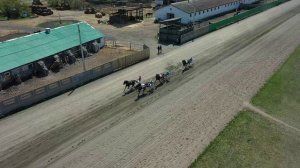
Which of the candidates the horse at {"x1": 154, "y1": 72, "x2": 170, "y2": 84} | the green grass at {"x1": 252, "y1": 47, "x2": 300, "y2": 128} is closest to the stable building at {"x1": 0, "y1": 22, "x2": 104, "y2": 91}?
the horse at {"x1": 154, "y1": 72, "x2": 170, "y2": 84}

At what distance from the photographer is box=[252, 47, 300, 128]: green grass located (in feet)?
109

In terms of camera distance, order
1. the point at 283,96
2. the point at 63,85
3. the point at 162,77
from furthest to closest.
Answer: the point at 162,77, the point at 63,85, the point at 283,96

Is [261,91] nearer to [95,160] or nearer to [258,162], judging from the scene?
[258,162]

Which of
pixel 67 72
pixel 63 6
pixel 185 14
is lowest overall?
pixel 67 72

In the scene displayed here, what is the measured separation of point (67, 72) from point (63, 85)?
20.3 feet

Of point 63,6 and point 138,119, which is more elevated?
→ point 63,6

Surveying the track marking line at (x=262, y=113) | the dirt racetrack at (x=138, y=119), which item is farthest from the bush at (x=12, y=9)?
the track marking line at (x=262, y=113)

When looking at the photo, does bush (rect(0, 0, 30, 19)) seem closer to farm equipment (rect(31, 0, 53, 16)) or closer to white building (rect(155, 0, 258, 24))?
farm equipment (rect(31, 0, 53, 16))

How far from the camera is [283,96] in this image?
120 ft

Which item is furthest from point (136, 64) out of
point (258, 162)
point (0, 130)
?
point (258, 162)

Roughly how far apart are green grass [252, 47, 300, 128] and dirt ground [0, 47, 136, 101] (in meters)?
21.3

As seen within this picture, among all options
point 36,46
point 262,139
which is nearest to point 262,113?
point 262,139

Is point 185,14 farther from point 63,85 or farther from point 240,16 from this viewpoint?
point 63,85

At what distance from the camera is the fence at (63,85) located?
33.4 metres
